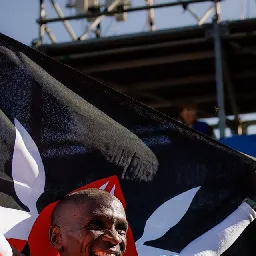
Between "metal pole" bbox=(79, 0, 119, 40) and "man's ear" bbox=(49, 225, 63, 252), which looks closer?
"man's ear" bbox=(49, 225, 63, 252)

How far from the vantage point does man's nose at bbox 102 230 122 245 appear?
81.0 inches

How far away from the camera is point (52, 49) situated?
7.63m

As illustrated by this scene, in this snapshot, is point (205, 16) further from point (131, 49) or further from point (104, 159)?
point (104, 159)

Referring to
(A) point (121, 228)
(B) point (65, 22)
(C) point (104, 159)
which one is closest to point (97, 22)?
(B) point (65, 22)

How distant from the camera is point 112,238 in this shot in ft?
6.77

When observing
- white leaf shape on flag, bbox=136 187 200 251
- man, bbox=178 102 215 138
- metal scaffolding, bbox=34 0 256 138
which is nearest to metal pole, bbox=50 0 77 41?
metal scaffolding, bbox=34 0 256 138

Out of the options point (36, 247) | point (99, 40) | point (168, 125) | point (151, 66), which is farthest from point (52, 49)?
point (36, 247)

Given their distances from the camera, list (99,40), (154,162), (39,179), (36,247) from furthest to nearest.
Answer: (99,40) → (154,162) → (39,179) → (36,247)

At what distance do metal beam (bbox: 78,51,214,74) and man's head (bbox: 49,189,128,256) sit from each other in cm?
559

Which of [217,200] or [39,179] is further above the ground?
[39,179]

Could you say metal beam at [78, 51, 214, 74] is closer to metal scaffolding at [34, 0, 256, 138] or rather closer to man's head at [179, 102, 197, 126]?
metal scaffolding at [34, 0, 256, 138]

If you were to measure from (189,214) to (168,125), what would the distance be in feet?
1.35

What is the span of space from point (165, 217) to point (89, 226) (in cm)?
100

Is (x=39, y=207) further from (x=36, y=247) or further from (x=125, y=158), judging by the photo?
(x=125, y=158)
